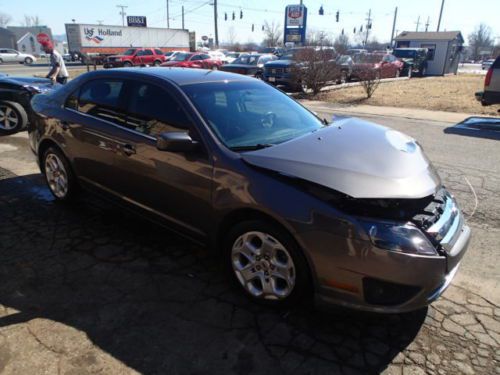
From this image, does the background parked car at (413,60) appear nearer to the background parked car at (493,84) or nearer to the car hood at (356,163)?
the background parked car at (493,84)

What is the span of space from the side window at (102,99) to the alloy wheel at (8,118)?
16.7 ft

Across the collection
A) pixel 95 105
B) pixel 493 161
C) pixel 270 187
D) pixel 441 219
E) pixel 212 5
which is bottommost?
pixel 493 161

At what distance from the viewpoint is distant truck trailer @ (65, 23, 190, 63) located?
128 ft

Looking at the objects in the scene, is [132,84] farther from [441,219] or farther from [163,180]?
[441,219]

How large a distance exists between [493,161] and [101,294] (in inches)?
250

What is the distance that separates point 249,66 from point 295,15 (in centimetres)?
2251

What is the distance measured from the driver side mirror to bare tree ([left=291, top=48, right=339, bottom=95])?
13165 mm

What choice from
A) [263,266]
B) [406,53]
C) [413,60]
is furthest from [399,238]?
[406,53]

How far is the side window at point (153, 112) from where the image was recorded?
3.24 meters

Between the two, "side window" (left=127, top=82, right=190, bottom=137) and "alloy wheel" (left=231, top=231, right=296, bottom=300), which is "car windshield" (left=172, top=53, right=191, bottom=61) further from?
"alloy wheel" (left=231, top=231, right=296, bottom=300)

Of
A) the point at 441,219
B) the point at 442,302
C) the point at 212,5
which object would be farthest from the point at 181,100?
the point at 212,5

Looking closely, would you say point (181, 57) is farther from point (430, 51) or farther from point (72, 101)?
point (72, 101)

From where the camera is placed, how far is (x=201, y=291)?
3.10 metres

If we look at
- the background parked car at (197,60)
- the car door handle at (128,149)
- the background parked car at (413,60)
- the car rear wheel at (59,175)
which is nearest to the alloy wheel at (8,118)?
the car rear wheel at (59,175)
